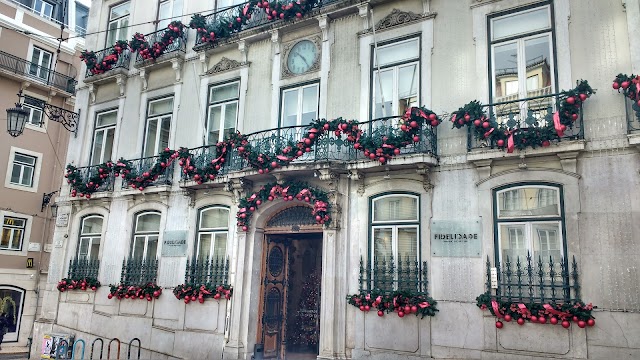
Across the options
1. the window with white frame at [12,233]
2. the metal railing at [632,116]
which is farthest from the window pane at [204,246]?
the window with white frame at [12,233]

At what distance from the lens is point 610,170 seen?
330 inches

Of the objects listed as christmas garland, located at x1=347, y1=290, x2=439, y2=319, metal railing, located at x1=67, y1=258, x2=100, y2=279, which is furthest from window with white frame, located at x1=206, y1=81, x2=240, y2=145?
christmas garland, located at x1=347, y1=290, x2=439, y2=319

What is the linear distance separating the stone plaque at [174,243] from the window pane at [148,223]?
680 millimetres

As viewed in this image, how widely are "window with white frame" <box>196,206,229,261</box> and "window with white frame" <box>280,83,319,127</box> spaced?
9.20ft

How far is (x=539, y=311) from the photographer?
8258 mm

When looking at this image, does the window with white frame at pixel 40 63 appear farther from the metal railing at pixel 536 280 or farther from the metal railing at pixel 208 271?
the metal railing at pixel 536 280

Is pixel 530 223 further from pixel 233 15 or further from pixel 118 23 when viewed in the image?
pixel 118 23

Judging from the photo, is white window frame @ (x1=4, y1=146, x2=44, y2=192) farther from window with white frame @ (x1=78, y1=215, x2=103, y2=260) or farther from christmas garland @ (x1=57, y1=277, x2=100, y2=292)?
christmas garland @ (x1=57, y1=277, x2=100, y2=292)

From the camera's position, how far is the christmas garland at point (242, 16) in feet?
40.0

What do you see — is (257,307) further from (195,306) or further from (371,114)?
(371,114)

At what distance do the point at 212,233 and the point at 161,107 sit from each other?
181 inches

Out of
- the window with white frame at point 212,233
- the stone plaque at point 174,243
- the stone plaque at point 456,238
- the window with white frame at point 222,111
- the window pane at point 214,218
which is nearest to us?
the stone plaque at point 456,238

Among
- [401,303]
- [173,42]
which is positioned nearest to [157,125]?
[173,42]

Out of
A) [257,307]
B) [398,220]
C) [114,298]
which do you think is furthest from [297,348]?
[114,298]
